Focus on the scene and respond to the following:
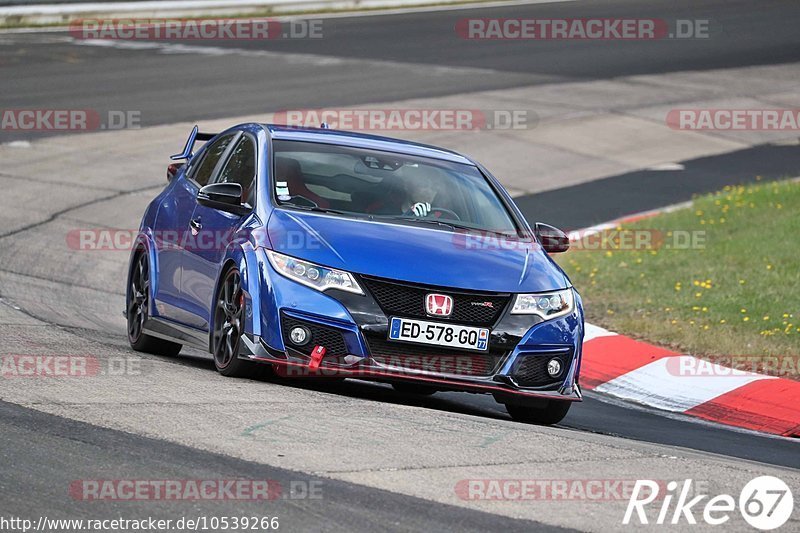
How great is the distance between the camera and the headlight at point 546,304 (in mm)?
8172

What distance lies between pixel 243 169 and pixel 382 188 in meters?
0.94

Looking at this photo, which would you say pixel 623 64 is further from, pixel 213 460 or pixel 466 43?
pixel 213 460

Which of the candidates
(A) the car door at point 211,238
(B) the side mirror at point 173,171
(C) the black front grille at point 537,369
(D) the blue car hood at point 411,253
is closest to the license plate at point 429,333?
(D) the blue car hood at point 411,253

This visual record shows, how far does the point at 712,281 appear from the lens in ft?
44.2

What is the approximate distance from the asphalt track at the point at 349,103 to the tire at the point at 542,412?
0.25 metres

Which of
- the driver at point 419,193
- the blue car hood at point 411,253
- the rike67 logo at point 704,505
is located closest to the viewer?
the rike67 logo at point 704,505

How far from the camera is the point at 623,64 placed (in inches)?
1150

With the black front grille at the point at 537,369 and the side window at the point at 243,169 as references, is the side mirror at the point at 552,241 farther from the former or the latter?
the side window at the point at 243,169

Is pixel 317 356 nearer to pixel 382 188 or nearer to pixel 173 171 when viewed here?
pixel 382 188

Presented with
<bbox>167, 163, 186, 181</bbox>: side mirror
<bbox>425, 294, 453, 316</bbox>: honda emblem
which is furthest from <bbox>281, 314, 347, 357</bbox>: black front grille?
<bbox>167, 163, 186, 181</bbox>: side mirror

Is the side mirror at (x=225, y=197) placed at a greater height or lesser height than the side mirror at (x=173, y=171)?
greater

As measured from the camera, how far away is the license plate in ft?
25.9

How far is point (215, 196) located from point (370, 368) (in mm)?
1610

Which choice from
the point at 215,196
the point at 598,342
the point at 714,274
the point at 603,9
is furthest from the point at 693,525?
the point at 603,9
